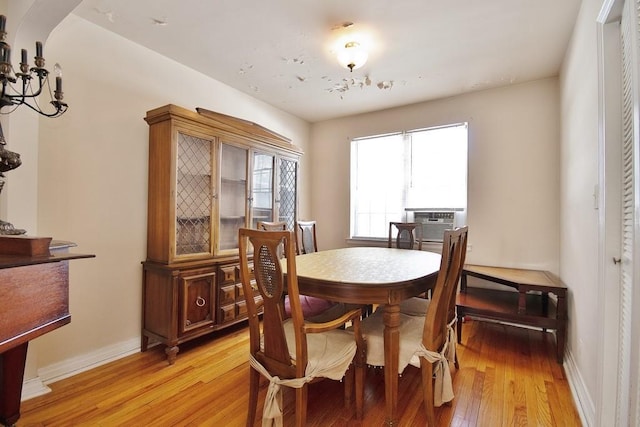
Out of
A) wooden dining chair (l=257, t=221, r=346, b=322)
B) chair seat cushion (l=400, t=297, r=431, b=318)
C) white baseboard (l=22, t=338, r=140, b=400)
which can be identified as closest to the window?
chair seat cushion (l=400, t=297, r=431, b=318)

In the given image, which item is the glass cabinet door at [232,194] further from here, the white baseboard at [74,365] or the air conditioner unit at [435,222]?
the air conditioner unit at [435,222]

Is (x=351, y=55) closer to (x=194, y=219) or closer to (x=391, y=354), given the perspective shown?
(x=194, y=219)

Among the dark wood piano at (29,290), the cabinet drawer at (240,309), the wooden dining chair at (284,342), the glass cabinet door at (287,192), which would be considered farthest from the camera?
the glass cabinet door at (287,192)

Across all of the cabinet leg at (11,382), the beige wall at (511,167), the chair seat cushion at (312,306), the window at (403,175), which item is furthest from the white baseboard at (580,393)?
the cabinet leg at (11,382)

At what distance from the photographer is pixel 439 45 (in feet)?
8.05

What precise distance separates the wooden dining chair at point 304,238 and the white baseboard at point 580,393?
7.20 ft

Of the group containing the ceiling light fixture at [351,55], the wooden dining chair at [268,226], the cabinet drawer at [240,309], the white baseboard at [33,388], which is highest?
the ceiling light fixture at [351,55]

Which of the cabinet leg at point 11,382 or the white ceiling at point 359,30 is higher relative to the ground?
the white ceiling at point 359,30

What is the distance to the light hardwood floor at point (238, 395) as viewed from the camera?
5.34 ft

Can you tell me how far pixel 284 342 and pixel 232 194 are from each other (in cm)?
188

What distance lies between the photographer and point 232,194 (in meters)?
2.94

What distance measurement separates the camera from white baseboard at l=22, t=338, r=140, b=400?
1.83 meters

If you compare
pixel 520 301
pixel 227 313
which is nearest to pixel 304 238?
pixel 227 313

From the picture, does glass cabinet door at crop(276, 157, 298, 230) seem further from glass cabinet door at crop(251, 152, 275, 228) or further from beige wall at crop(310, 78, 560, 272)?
beige wall at crop(310, 78, 560, 272)
